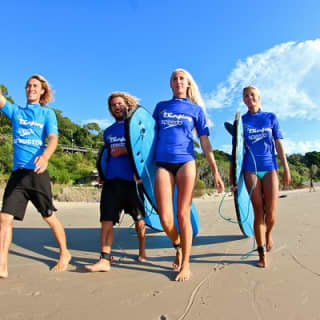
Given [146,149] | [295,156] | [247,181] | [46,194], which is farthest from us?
[295,156]

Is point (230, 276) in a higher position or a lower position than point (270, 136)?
lower

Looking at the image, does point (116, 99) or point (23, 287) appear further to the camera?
point (116, 99)

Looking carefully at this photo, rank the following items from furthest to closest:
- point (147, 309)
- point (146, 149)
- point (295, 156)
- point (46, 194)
Answer: point (295, 156), point (146, 149), point (46, 194), point (147, 309)

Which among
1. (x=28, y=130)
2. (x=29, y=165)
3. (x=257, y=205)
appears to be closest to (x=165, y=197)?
(x=257, y=205)

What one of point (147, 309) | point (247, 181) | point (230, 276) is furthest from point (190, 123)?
point (147, 309)

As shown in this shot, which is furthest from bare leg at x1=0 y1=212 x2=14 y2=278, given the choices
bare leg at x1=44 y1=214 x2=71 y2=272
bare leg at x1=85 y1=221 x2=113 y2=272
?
bare leg at x1=85 y1=221 x2=113 y2=272

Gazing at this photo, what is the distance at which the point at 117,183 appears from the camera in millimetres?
2570

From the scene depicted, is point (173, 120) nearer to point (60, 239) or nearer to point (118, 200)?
point (118, 200)

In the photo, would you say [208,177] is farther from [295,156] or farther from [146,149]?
[295,156]

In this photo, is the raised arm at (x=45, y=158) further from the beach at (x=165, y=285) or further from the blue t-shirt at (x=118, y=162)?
the beach at (x=165, y=285)

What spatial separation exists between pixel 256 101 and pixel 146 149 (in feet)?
4.64

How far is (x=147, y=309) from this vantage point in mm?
1531

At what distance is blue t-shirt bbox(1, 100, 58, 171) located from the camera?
229 cm

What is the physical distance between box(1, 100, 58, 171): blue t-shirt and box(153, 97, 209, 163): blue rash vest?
1088 mm
